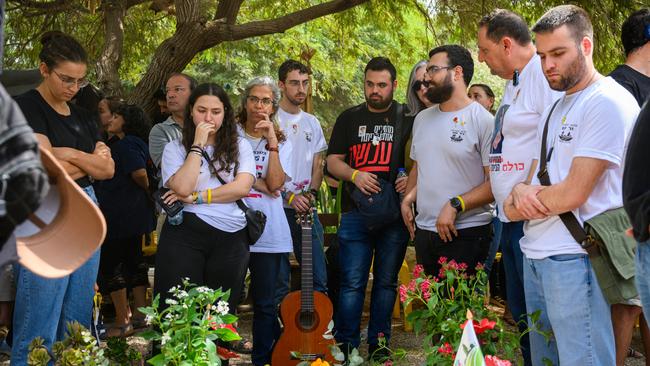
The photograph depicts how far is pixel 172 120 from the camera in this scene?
6035 millimetres

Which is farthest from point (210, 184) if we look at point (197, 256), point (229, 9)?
point (229, 9)

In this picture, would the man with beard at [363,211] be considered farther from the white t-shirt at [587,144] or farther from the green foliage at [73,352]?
the green foliage at [73,352]

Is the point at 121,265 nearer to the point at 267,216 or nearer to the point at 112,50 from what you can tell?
A: the point at 267,216

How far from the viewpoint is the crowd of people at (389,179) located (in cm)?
329

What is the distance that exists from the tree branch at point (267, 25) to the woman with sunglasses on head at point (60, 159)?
4.63 m

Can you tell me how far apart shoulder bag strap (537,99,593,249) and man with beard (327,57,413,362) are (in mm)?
1964

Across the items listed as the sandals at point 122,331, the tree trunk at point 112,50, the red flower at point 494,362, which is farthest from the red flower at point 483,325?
the tree trunk at point 112,50

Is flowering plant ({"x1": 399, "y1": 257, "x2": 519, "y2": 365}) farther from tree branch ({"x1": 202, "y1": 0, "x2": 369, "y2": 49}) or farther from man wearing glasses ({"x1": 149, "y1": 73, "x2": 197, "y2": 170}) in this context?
tree branch ({"x1": 202, "y1": 0, "x2": 369, "y2": 49})

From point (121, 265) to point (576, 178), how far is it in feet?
14.8

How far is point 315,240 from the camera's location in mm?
5965

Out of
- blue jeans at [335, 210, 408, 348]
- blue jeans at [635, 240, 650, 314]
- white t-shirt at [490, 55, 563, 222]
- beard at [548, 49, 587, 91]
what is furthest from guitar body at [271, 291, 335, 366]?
blue jeans at [635, 240, 650, 314]

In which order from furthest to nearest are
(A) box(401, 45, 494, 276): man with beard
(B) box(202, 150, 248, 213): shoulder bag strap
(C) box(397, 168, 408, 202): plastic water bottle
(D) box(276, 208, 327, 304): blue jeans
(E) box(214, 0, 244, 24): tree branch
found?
(E) box(214, 0, 244, 24): tree branch < (D) box(276, 208, 327, 304): blue jeans < (C) box(397, 168, 408, 202): plastic water bottle < (A) box(401, 45, 494, 276): man with beard < (B) box(202, 150, 248, 213): shoulder bag strap

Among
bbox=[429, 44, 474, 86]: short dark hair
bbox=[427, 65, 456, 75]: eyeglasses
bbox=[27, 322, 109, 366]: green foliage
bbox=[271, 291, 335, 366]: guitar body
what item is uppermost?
bbox=[429, 44, 474, 86]: short dark hair

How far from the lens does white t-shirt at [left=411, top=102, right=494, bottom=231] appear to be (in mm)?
4938
